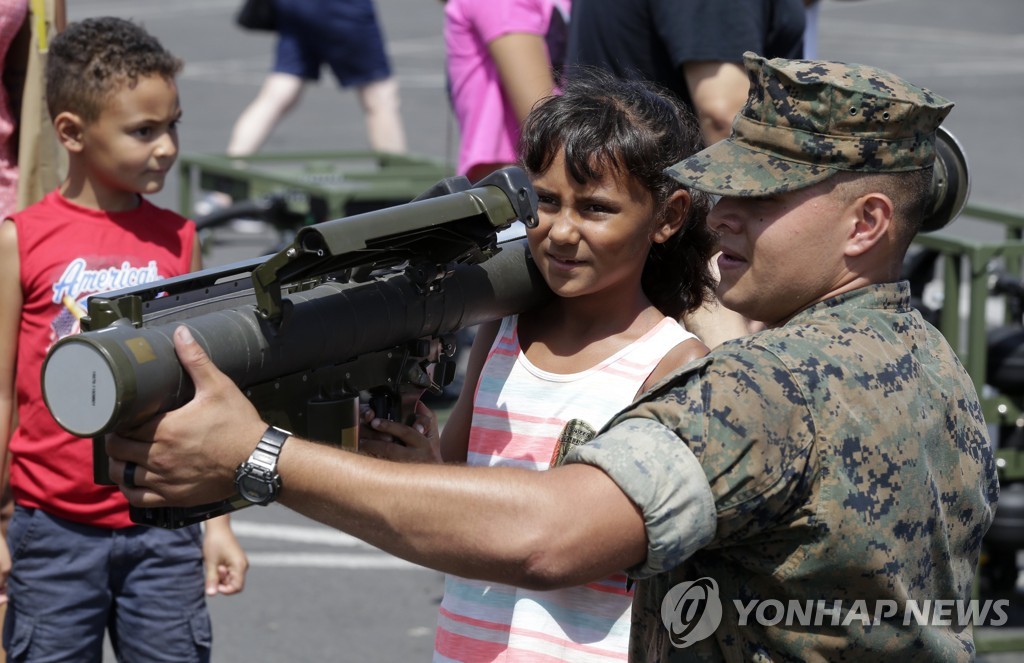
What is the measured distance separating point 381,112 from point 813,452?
313 inches

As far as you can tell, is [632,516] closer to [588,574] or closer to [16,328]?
[588,574]

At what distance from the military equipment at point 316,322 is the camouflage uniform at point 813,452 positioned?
15.6 inches

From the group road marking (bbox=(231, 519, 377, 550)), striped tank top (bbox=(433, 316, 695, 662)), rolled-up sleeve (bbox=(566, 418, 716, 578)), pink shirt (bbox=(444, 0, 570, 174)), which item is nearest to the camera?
rolled-up sleeve (bbox=(566, 418, 716, 578))

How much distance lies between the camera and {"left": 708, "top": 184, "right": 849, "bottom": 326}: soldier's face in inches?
78.9

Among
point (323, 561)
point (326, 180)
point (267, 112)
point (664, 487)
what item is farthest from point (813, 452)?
point (267, 112)

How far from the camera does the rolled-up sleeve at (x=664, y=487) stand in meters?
1.80

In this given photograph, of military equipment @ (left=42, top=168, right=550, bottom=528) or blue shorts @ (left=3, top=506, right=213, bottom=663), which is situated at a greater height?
military equipment @ (left=42, top=168, right=550, bottom=528)

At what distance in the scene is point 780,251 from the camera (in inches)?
79.6

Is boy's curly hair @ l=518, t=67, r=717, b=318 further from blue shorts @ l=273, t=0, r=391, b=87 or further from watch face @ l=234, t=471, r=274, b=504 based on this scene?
blue shorts @ l=273, t=0, r=391, b=87

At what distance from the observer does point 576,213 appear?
2.53m

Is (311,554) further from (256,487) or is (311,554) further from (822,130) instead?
(822,130)

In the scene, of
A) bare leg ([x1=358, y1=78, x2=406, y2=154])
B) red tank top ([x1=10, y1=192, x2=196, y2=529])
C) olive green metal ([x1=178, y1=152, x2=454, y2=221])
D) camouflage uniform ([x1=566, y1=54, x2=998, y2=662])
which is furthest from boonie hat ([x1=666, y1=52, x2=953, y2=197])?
bare leg ([x1=358, y1=78, x2=406, y2=154])

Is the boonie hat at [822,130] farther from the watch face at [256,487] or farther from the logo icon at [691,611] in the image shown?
the watch face at [256,487]

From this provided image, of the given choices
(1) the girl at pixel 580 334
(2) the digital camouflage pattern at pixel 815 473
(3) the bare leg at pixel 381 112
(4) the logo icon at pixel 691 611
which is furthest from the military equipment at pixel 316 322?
(3) the bare leg at pixel 381 112
